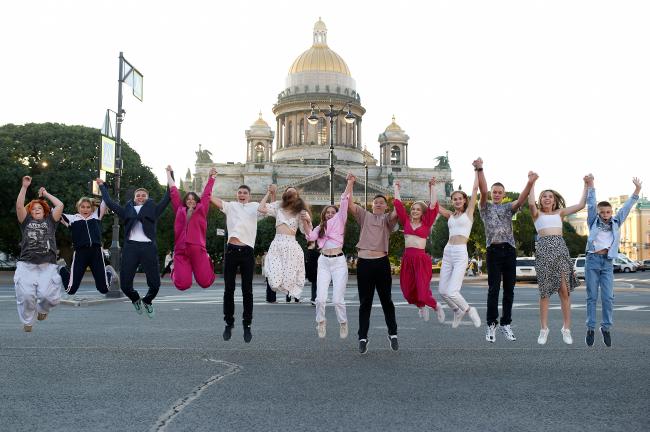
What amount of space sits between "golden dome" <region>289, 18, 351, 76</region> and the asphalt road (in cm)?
9668

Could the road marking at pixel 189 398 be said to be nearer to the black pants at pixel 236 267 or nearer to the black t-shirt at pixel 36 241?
the black pants at pixel 236 267

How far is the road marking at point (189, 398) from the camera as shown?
5.54 metres

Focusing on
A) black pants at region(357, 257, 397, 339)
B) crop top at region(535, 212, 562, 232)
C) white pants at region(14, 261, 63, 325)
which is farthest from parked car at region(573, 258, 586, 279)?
white pants at region(14, 261, 63, 325)

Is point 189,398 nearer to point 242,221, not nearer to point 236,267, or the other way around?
point 236,267

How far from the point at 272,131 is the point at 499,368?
99890mm

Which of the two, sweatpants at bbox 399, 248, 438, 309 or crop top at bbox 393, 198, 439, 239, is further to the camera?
sweatpants at bbox 399, 248, 438, 309

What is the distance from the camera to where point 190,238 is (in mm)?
10281

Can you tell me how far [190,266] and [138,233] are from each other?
860mm

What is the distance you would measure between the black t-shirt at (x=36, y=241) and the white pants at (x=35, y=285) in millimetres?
114

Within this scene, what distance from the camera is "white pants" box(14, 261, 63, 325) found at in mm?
9969

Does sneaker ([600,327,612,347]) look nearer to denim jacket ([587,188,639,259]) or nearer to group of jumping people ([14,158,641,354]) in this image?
group of jumping people ([14,158,641,354])

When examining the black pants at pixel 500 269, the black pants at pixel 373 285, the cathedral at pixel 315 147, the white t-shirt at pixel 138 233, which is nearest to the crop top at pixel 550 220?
the black pants at pixel 500 269

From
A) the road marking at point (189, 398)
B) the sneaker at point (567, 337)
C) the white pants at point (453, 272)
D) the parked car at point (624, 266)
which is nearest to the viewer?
the road marking at point (189, 398)

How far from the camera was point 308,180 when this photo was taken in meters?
91.4
